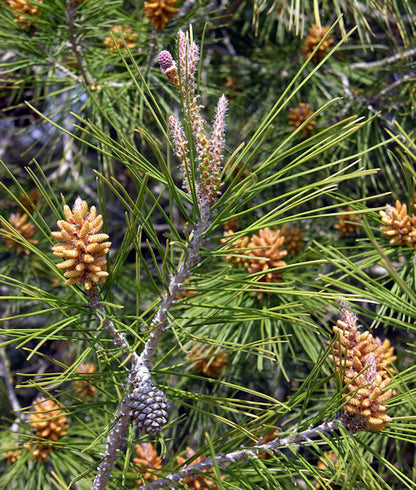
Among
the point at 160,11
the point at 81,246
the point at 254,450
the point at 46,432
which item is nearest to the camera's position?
the point at 81,246

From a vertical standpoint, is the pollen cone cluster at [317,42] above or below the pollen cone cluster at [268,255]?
above

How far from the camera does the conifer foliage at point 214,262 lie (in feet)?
1.93

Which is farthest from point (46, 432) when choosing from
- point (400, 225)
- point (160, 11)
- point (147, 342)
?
point (160, 11)

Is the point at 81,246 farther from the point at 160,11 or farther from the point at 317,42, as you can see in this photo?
the point at 317,42

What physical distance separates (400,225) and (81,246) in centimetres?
60

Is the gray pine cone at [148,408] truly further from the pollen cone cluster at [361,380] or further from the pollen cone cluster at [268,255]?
the pollen cone cluster at [268,255]

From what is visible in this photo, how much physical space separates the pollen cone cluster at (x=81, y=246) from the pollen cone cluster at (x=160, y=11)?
763 millimetres

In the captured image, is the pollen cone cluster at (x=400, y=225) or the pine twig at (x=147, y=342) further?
the pollen cone cluster at (x=400, y=225)

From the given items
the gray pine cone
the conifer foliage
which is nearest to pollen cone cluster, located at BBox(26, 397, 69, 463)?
the conifer foliage

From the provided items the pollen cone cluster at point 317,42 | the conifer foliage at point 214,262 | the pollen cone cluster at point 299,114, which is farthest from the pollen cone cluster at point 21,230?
the pollen cone cluster at point 317,42

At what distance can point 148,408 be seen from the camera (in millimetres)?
624

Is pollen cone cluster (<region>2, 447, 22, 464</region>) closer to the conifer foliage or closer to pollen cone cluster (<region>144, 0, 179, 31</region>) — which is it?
the conifer foliage

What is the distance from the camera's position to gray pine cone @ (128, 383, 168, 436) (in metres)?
0.63

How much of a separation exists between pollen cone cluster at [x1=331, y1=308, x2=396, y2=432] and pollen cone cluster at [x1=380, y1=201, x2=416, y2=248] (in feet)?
0.97
